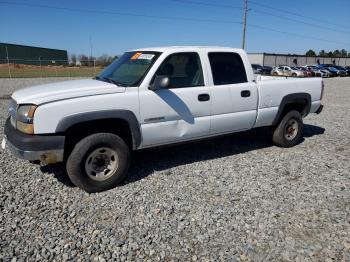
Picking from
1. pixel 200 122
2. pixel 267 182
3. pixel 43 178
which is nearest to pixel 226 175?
pixel 267 182

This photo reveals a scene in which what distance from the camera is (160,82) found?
13.3ft

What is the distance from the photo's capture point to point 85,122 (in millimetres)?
3844

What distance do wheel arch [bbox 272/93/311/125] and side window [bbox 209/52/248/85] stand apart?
1.07 meters

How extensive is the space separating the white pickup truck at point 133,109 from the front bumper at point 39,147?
0.01 m

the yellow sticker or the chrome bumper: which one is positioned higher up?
the yellow sticker

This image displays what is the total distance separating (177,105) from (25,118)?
77.7 inches

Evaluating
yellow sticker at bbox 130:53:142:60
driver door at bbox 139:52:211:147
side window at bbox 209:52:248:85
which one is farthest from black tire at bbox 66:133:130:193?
side window at bbox 209:52:248:85

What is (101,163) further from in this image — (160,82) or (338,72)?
(338,72)

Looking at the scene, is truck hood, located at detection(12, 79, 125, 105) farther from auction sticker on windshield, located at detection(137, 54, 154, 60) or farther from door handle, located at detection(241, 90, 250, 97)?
door handle, located at detection(241, 90, 250, 97)

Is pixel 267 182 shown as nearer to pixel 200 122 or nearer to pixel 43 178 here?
pixel 200 122

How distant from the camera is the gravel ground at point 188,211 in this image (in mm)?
2973

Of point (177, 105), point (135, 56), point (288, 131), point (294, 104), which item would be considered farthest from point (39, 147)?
point (294, 104)

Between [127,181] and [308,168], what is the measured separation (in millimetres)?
2968

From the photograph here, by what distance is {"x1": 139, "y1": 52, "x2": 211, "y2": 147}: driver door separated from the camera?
424cm
